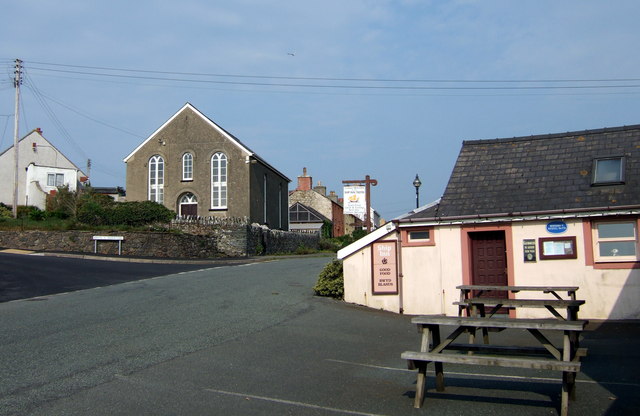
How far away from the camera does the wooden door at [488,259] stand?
15531 millimetres

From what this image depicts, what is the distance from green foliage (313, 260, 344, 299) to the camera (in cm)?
1752

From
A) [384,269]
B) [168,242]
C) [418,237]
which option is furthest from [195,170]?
[418,237]

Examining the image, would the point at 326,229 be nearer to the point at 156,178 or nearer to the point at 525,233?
the point at 156,178

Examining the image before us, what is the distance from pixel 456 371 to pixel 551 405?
6.94 feet

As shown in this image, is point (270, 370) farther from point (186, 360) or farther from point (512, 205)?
point (512, 205)

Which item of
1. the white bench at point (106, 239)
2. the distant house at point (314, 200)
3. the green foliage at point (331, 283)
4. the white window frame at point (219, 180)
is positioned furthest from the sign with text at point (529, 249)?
the distant house at point (314, 200)

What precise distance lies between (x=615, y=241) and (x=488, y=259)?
2.98m

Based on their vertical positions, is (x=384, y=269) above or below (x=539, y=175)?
below

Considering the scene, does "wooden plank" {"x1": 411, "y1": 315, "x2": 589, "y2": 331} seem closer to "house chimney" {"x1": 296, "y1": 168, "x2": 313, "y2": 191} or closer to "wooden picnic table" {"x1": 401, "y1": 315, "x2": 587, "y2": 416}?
"wooden picnic table" {"x1": 401, "y1": 315, "x2": 587, "y2": 416}

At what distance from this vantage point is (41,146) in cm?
6334

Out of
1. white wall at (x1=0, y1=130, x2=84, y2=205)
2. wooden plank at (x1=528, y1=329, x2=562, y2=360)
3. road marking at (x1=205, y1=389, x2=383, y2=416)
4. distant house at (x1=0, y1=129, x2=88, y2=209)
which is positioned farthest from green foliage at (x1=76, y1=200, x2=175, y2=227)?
wooden plank at (x1=528, y1=329, x2=562, y2=360)

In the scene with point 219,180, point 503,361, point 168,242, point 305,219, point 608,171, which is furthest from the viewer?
point 305,219

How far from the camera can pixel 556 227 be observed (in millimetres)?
14836

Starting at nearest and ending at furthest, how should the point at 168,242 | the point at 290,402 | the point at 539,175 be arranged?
the point at 290,402 → the point at 539,175 → the point at 168,242
